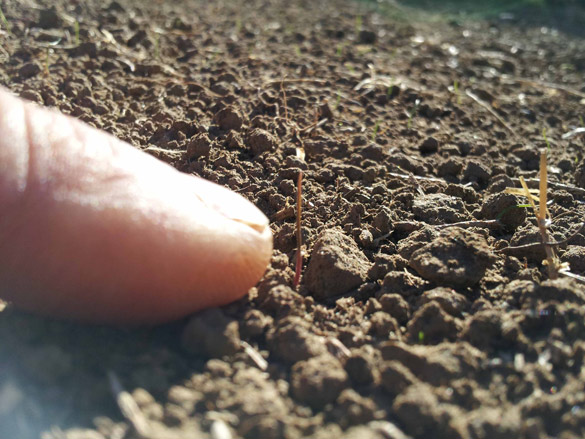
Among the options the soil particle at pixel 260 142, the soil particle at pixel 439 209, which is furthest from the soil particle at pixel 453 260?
the soil particle at pixel 260 142

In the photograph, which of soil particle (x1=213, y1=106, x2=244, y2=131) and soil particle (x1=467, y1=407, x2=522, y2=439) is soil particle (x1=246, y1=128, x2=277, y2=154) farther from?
soil particle (x1=467, y1=407, x2=522, y2=439)

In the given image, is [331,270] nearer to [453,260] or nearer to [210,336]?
[453,260]

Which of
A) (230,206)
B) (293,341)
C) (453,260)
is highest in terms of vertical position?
(230,206)

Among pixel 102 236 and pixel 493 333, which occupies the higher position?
pixel 102 236

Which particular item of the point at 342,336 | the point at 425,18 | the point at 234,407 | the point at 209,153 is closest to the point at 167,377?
the point at 234,407

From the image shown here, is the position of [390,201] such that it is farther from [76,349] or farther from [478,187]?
[76,349]

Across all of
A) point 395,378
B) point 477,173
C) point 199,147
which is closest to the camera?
point 395,378

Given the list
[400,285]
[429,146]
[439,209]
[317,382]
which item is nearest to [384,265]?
[400,285]
